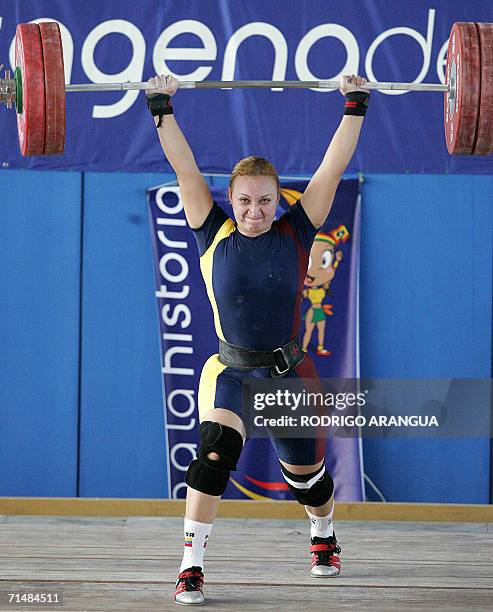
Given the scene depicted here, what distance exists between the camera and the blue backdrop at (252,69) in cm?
452

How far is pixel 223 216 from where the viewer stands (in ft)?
11.0

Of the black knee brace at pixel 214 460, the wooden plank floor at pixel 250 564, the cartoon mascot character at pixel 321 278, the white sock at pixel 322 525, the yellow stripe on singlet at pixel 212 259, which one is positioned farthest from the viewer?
the cartoon mascot character at pixel 321 278

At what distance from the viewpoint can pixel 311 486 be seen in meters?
3.33

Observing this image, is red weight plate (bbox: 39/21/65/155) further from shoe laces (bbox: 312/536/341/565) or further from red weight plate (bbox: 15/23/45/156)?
shoe laces (bbox: 312/536/341/565)

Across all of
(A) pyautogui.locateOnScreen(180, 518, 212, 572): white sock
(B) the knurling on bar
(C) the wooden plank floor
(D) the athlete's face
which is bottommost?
(C) the wooden plank floor

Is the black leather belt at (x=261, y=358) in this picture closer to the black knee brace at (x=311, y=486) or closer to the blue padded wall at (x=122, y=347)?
the black knee brace at (x=311, y=486)

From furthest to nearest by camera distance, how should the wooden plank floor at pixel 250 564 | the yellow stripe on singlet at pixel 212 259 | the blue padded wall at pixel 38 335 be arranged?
the blue padded wall at pixel 38 335
the yellow stripe on singlet at pixel 212 259
the wooden plank floor at pixel 250 564

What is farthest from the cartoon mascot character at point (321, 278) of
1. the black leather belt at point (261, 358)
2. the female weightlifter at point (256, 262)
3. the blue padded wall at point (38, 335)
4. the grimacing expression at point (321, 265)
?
the black leather belt at point (261, 358)

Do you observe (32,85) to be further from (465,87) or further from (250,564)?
(250,564)

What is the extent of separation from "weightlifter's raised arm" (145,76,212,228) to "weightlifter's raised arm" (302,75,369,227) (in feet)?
1.12

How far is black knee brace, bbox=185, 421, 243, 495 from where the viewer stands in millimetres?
3035

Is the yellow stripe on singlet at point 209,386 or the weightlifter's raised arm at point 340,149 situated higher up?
the weightlifter's raised arm at point 340,149

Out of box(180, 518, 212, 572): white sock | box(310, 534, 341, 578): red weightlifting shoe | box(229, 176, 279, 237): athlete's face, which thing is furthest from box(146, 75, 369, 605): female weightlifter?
box(310, 534, 341, 578): red weightlifting shoe

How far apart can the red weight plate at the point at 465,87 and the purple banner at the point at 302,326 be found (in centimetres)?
120
